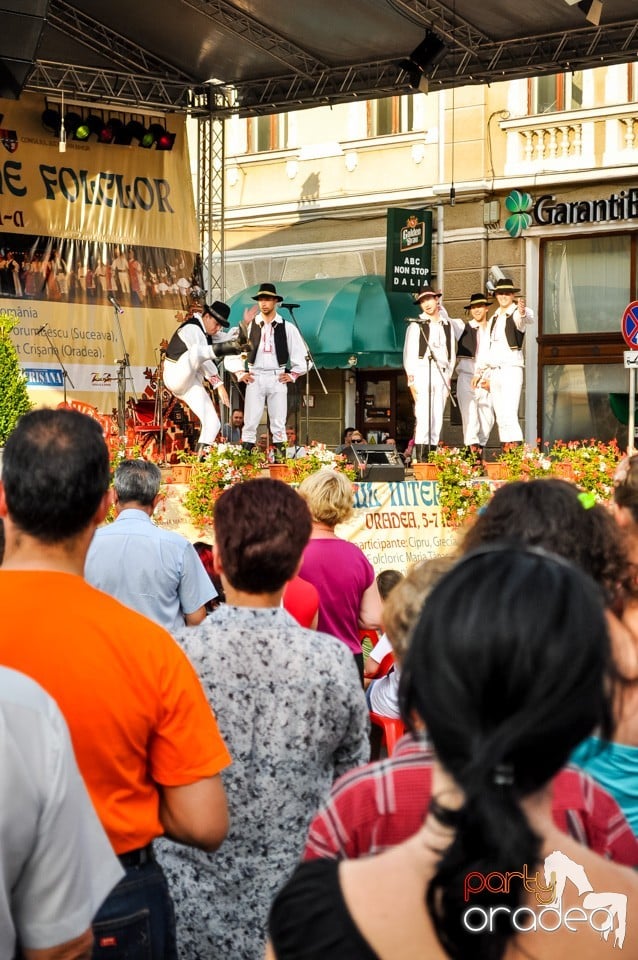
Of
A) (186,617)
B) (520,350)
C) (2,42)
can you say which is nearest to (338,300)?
(520,350)

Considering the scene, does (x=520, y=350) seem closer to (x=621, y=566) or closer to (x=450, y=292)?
(x=450, y=292)

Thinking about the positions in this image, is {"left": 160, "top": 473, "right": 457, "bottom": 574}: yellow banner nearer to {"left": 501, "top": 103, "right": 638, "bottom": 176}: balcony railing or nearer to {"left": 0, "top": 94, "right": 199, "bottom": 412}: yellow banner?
{"left": 0, "top": 94, "right": 199, "bottom": 412}: yellow banner

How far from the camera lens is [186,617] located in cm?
467

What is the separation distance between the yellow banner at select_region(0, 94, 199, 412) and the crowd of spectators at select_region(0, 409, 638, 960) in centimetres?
1314

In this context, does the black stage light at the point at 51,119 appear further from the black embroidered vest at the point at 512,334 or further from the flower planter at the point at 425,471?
the flower planter at the point at 425,471

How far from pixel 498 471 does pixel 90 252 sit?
714cm

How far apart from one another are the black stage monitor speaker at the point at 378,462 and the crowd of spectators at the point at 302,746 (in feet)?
30.1

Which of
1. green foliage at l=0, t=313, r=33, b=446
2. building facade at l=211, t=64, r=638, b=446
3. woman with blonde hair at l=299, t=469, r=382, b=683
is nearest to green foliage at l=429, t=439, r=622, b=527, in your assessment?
green foliage at l=0, t=313, r=33, b=446

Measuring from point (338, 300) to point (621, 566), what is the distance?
17.5 m

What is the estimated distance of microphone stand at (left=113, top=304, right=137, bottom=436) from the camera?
1631cm

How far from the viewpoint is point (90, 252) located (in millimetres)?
16812

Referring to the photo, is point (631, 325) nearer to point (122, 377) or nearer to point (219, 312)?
point (219, 312)

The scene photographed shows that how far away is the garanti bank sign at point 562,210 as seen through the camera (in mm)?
18109

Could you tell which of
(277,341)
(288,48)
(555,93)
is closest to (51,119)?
Result: (288,48)
